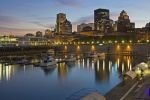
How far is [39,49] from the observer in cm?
14950

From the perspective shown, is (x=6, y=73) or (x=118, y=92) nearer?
(x=118, y=92)

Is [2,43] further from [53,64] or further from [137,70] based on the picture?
[137,70]

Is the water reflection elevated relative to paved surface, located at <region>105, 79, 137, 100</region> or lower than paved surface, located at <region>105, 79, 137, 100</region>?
lower

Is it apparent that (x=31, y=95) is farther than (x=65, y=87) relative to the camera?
No

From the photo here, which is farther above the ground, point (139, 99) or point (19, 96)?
point (139, 99)

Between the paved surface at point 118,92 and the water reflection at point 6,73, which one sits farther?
the water reflection at point 6,73

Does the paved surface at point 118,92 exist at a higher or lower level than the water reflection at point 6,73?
higher

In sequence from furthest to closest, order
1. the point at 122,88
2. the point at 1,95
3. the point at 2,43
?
the point at 2,43, the point at 1,95, the point at 122,88

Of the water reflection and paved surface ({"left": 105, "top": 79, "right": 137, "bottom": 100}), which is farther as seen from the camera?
the water reflection

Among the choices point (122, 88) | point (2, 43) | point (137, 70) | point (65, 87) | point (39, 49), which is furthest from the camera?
point (2, 43)

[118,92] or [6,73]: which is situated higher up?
[118,92]

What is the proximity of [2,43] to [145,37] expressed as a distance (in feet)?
277

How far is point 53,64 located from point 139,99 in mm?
58720

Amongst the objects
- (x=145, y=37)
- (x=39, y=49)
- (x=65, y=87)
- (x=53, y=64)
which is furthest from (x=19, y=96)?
(x=145, y=37)
